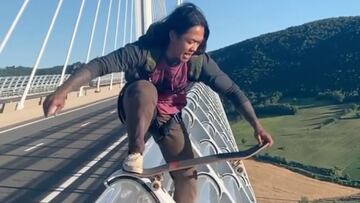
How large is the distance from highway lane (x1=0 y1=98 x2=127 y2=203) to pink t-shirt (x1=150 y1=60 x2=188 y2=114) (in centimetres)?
974

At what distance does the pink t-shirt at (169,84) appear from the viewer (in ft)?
12.5

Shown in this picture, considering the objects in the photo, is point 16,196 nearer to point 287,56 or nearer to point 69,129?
point 69,129

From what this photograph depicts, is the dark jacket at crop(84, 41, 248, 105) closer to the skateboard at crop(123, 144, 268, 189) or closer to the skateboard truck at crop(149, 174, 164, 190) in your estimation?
the skateboard at crop(123, 144, 268, 189)

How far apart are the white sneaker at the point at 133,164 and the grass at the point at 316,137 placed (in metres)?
51.0

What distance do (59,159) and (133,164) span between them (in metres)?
16.6

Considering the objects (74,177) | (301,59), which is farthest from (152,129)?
(301,59)

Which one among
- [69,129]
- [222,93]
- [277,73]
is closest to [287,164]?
[69,129]

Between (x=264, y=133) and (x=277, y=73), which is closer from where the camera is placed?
(x=264, y=133)

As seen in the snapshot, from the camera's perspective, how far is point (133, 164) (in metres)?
3.34

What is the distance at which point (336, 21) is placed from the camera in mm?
145125

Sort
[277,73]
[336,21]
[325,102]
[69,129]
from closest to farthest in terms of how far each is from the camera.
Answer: [69,129] → [325,102] → [277,73] → [336,21]

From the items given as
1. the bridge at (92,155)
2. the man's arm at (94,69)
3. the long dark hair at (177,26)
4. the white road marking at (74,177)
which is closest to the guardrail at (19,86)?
the bridge at (92,155)

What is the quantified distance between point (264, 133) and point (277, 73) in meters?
122

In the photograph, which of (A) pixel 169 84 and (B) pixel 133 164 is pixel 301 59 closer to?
(A) pixel 169 84
